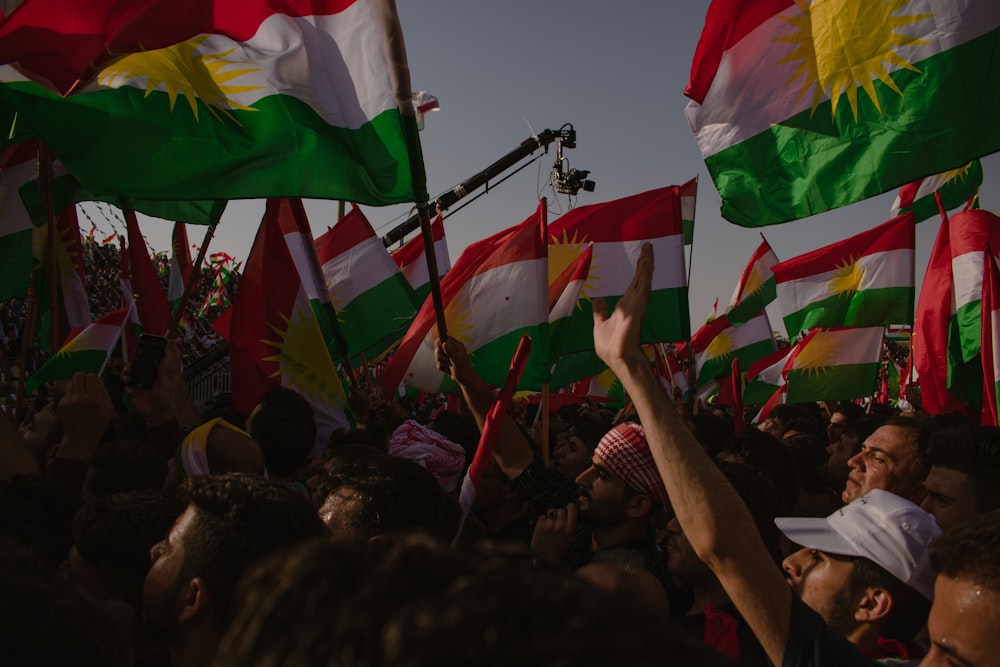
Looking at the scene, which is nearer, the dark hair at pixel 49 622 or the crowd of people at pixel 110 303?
the dark hair at pixel 49 622

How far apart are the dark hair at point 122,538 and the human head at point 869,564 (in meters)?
1.85

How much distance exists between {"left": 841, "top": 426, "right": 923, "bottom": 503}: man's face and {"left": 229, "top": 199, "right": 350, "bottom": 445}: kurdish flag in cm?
316

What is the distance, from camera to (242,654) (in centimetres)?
83

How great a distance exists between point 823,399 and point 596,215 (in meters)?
3.20

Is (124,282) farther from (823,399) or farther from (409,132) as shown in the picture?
(823,399)

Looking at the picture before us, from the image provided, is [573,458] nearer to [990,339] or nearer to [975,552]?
[990,339]

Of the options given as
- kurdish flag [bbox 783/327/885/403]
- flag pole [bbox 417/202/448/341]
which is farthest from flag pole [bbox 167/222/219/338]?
kurdish flag [bbox 783/327/885/403]

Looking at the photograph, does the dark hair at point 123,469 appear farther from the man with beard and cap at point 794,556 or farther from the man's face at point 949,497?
the man's face at point 949,497

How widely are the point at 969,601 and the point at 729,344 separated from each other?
11546mm

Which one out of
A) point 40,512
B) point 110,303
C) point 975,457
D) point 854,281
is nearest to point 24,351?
point 40,512

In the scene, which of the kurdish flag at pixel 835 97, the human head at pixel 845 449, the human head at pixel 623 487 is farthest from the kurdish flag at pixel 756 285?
the human head at pixel 623 487

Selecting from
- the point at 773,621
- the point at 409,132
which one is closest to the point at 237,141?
the point at 409,132

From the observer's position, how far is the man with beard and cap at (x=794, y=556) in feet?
6.48

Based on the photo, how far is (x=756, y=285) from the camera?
12.5 metres
